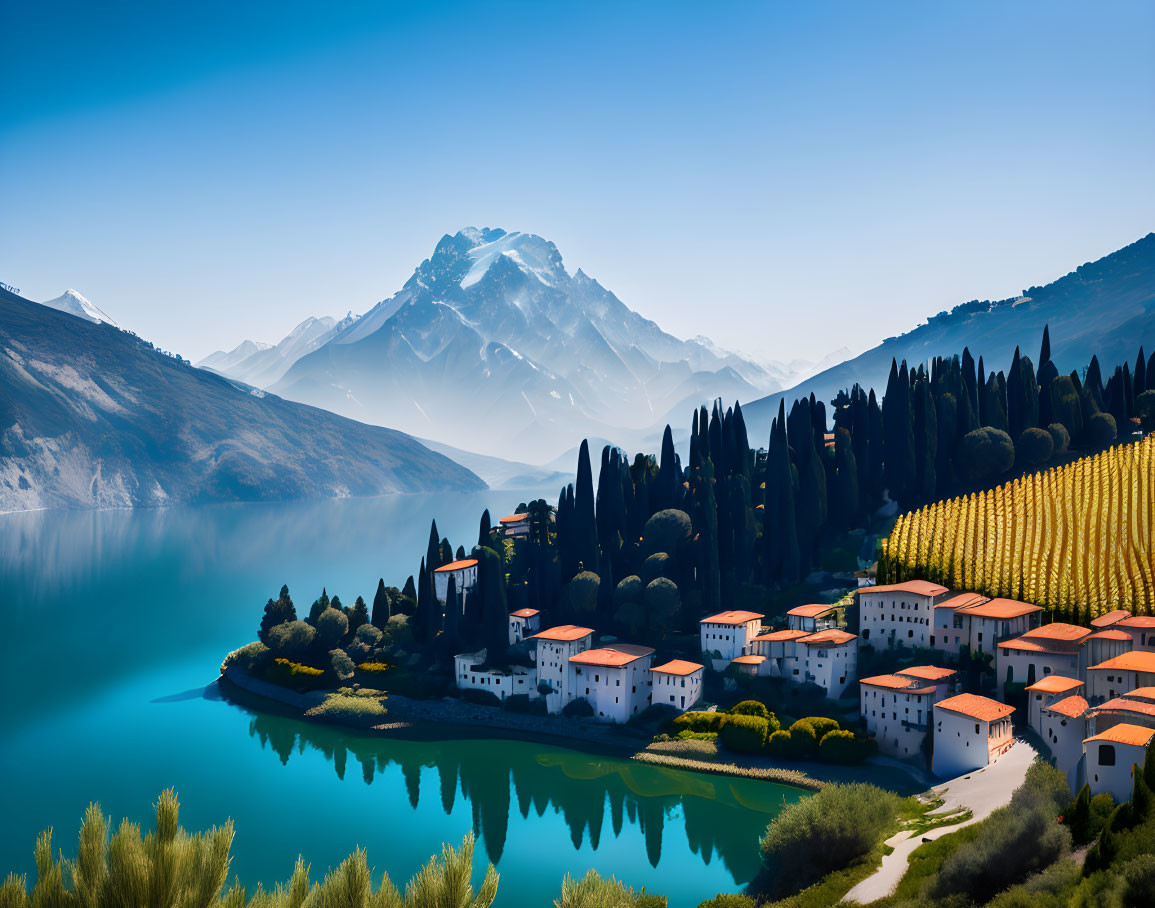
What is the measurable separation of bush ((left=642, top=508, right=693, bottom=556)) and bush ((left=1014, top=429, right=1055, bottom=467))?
60.5 feet

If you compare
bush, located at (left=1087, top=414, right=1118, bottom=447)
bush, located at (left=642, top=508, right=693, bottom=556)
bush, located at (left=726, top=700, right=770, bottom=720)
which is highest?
bush, located at (left=1087, top=414, right=1118, bottom=447)

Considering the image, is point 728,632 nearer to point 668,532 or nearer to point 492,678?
point 668,532

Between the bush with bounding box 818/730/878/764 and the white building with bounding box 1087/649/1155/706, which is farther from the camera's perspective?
the bush with bounding box 818/730/878/764

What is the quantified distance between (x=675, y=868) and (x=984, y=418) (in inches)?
1401

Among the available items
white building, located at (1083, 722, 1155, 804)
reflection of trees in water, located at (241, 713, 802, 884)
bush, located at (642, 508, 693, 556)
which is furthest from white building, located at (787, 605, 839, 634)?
white building, located at (1083, 722, 1155, 804)

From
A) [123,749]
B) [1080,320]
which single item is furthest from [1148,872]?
[1080,320]

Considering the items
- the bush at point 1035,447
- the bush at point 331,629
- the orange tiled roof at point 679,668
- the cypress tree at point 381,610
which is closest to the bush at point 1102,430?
the bush at point 1035,447

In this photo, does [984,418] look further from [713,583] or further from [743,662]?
[743,662]

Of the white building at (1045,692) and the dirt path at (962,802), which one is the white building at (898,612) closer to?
the white building at (1045,692)

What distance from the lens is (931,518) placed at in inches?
1820

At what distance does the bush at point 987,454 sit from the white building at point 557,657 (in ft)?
74.6

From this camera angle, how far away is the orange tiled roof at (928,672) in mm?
35906

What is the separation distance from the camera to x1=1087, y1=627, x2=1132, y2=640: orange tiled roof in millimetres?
33656

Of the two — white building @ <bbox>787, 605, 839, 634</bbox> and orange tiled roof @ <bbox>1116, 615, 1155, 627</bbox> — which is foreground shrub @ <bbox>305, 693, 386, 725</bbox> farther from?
orange tiled roof @ <bbox>1116, 615, 1155, 627</bbox>
